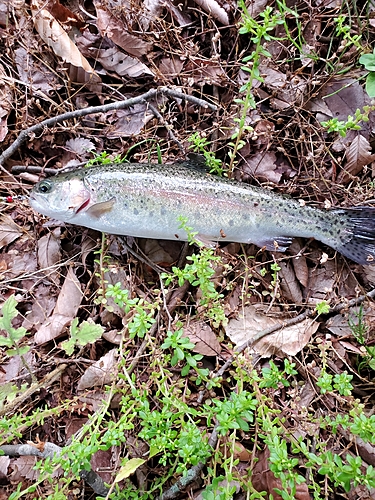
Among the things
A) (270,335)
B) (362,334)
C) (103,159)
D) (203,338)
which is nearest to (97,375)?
(203,338)

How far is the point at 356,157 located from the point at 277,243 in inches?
41.6

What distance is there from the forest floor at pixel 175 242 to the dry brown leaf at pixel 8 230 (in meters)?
0.02

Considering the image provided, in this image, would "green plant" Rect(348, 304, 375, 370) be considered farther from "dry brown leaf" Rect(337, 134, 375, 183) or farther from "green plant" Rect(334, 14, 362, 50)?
"green plant" Rect(334, 14, 362, 50)

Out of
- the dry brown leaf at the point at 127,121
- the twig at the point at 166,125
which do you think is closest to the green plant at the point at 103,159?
the dry brown leaf at the point at 127,121

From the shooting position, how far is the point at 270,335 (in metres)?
3.66

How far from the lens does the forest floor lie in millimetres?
3416

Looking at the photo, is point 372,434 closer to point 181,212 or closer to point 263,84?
point 181,212

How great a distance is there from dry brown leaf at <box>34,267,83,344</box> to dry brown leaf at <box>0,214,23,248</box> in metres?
0.62

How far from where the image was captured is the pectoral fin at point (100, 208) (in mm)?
3650

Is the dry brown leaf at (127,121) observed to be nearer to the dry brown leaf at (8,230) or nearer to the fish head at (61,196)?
the fish head at (61,196)

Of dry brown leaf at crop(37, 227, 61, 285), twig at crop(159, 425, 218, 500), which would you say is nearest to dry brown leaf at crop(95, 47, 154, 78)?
dry brown leaf at crop(37, 227, 61, 285)

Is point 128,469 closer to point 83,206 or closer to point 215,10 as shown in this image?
point 83,206

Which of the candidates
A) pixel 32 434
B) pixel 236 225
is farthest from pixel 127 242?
pixel 32 434

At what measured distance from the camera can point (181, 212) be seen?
12.1 feet
